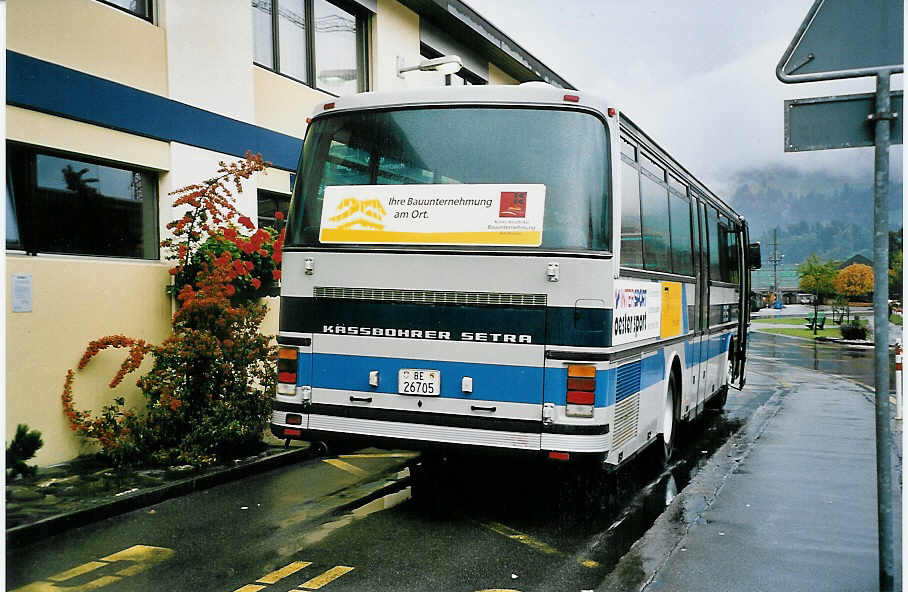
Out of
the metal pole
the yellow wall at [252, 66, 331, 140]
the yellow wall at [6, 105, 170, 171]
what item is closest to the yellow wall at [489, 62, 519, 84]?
the yellow wall at [252, 66, 331, 140]

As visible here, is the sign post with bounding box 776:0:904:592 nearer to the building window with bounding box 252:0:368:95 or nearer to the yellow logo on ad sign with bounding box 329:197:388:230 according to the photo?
the yellow logo on ad sign with bounding box 329:197:388:230

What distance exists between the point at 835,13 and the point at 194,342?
6.60 m

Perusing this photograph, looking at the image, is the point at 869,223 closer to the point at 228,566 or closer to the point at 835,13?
the point at 835,13

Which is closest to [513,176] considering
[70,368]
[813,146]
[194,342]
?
[813,146]

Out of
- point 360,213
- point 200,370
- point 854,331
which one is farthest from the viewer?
point 854,331

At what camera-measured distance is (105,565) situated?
18.8 feet

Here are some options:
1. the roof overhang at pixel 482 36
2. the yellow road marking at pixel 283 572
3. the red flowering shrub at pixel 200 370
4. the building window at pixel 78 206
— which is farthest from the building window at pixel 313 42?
the yellow road marking at pixel 283 572

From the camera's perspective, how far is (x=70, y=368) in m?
8.71

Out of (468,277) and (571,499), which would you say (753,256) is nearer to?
(571,499)

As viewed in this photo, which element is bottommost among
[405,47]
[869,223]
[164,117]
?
[869,223]

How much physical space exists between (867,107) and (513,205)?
2583 millimetres

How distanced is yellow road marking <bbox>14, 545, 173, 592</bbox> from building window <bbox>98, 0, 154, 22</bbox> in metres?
6.36

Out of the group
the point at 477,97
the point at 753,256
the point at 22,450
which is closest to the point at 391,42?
the point at 753,256

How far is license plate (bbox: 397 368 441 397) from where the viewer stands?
6.56m
